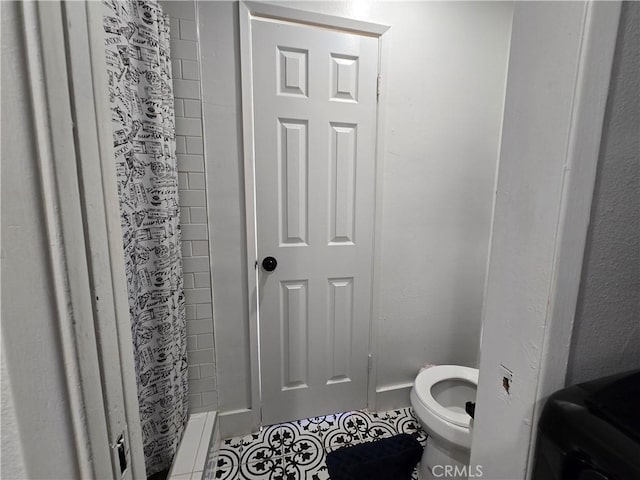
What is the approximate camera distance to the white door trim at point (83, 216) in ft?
0.96

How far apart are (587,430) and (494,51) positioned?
1886 millimetres

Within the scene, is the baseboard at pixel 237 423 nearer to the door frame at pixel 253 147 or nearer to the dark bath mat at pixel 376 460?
the door frame at pixel 253 147

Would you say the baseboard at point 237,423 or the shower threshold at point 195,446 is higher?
the shower threshold at point 195,446

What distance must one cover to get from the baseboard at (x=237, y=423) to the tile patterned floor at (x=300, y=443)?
1.3 inches

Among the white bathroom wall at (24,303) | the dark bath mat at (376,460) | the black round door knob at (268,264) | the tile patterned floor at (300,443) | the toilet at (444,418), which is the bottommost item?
the tile patterned floor at (300,443)

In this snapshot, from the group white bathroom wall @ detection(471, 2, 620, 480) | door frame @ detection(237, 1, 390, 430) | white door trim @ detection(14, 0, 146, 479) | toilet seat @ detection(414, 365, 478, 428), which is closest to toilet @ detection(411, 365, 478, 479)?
toilet seat @ detection(414, 365, 478, 428)

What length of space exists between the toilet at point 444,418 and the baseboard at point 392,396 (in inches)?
12.8

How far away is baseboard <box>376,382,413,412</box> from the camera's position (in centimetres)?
169

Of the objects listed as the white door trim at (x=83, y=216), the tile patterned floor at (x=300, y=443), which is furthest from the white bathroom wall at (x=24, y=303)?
the tile patterned floor at (x=300, y=443)

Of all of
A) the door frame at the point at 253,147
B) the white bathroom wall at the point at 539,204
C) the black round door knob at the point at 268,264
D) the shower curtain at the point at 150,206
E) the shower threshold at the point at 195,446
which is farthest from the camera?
the black round door knob at the point at 268,264

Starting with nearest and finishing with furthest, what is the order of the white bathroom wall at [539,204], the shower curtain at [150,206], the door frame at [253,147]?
the white bathroom wall at [539,204]
the shower curtain at [150,206]
the door frame at [253,147]

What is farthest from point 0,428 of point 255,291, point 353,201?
point 353,201

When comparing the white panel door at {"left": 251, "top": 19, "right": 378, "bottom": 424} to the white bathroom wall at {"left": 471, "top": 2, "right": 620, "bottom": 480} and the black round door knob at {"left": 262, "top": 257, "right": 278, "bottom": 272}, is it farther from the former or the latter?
the white bathroom wall at {"left": 471, "top": 2, "right": 620, "bottom": 480}

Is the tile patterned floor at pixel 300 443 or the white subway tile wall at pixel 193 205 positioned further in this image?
the tile patterned floor at pixel 300 443
